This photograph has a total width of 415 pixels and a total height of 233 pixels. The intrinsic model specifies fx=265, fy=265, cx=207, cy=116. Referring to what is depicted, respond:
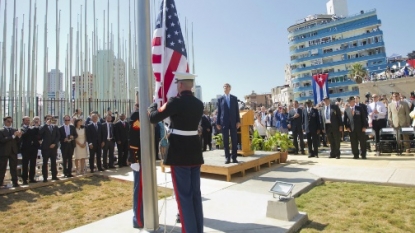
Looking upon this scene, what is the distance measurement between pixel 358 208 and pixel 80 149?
792 cm

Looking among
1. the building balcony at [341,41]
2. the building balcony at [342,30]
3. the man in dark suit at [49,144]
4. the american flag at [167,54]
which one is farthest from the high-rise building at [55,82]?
the building balcony at [342,30]

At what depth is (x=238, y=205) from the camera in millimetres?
4332

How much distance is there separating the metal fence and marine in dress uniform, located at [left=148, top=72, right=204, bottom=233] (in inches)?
339

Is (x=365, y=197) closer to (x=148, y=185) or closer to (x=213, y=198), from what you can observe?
(x=213, y=198)

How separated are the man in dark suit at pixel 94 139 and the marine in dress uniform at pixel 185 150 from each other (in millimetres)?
6588

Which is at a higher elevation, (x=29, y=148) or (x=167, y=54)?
(x=167, y=54)

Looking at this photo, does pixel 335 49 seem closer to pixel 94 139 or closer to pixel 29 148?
pixel 94 139

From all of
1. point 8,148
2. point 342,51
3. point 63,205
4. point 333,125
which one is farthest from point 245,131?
point 342,51

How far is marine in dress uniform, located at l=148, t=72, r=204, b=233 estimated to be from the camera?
290cm

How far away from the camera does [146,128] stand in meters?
3.21

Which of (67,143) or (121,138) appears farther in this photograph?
(121,138)

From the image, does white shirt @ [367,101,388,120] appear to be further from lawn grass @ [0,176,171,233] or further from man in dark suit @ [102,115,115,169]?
man in dark suit @ [102,115,115,169]

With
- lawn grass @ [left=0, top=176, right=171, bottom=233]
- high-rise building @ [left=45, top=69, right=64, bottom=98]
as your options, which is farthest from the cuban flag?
high-rise building @ [left=45, top=69, right=64, bottom=98]

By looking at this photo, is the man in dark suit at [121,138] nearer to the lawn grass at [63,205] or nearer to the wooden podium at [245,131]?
the lawn grass at [63,205]
